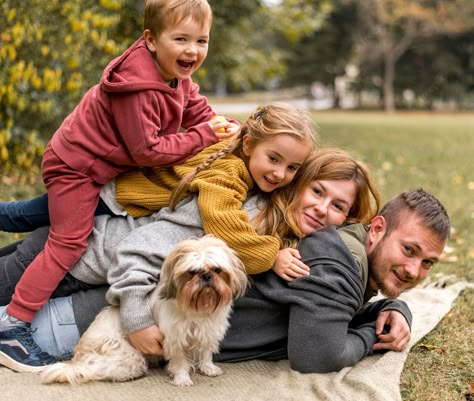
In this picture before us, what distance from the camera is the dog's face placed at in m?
2.86

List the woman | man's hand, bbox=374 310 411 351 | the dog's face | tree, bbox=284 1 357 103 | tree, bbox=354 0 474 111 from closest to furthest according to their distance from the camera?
the dog's face, the woman, man's hand, bbox=374 310 411 351, tree, bbox=354 0 474 111, tree, bbox=284 1 357 103

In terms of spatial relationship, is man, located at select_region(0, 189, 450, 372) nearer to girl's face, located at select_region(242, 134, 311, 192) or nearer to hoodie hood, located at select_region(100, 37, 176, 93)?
girl's face, located at select_region(242, 134, 311, 192)

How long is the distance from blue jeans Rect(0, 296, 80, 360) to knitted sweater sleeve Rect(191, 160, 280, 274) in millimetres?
952

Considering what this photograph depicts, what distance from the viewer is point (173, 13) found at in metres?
3.42

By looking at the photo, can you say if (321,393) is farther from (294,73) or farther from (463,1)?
(294,73)

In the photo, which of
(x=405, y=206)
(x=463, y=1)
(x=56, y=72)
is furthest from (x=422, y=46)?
(x=405, y=206)

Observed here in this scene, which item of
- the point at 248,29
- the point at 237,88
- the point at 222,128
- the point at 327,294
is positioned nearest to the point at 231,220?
the point at 327,294

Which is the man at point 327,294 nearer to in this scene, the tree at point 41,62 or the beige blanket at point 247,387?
the beige blanket at point 247,387

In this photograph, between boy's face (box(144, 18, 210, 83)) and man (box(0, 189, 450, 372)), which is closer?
man (box(0, 189, 450, 372))

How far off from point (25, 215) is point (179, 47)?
1.32 meters

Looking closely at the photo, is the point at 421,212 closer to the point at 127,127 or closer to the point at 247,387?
the point at 247,387

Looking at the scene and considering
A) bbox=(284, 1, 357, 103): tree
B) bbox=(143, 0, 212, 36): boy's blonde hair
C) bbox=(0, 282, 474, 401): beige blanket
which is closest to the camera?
bbox=(0, 282, 474, 401): beige blanket

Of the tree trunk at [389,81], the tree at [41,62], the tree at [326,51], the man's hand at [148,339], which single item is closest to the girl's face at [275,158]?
the man's hand at [148,339]

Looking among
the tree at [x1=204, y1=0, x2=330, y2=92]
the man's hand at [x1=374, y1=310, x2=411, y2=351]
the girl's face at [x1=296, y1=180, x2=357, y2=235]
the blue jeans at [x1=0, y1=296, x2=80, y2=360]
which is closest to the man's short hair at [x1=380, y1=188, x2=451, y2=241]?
the girl's face at [x1=296, y1=180, x2=357, y2=235]
